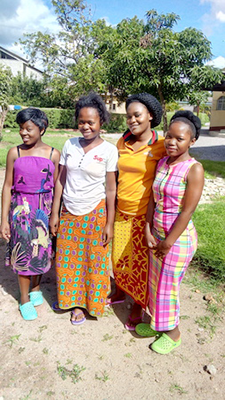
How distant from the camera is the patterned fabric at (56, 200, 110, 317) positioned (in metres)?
2.31

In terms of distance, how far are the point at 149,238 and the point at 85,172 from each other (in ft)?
2.13

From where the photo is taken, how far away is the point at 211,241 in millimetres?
3955

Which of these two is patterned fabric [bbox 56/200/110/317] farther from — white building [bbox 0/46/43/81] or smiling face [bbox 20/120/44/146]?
white building [bbox 0/46/43/81]

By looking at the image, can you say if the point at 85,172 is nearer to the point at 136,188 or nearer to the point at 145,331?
the point at 136,188

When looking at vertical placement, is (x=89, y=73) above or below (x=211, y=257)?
→ above

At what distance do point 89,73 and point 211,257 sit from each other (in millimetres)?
19624

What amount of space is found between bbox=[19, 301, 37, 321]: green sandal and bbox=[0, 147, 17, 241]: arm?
0.60 meters

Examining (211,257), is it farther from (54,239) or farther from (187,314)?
(54,239)

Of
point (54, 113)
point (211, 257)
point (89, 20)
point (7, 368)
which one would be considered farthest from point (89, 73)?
point (7, 368)

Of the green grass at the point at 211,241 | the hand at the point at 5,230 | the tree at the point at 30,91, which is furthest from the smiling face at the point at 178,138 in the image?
the tree at the point at 30,91

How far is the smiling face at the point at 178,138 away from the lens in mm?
1902

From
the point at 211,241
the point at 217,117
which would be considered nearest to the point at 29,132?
the point at 211,241

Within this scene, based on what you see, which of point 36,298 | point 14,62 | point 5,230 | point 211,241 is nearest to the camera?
point 5,230

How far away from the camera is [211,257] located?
3480 mm
